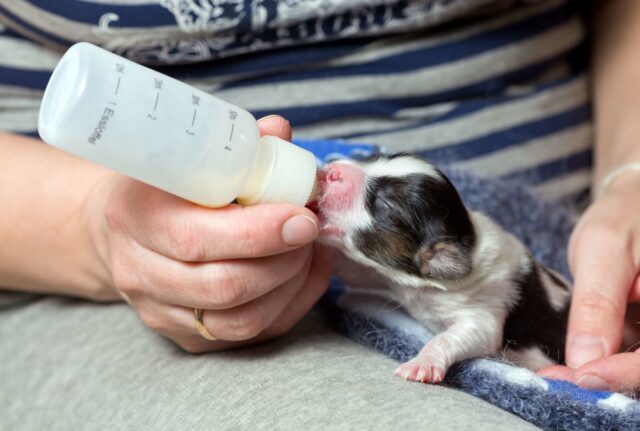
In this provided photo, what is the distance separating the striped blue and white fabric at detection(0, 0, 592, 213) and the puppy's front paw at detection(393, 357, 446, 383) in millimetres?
509

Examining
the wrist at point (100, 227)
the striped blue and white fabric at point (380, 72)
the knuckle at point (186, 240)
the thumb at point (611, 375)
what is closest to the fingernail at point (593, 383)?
the thumb at point (611, 375)

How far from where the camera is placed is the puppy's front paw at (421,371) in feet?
3.53

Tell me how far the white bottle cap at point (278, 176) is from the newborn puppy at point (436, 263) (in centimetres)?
15

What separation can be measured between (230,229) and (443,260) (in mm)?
356

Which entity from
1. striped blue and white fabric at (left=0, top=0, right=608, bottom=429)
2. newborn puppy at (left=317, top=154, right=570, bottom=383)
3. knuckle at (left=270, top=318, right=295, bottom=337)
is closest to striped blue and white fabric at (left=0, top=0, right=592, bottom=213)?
striped blue and white fabric at (left=0, top=0, right=608, bottom=429)

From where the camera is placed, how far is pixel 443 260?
1220mm

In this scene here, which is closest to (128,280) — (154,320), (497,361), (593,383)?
(154,320)

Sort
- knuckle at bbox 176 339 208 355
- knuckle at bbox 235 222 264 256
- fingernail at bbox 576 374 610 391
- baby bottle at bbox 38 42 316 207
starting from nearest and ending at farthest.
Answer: baby bottle at bbox 38 42 316 207, knuckle at bbox 235 222 264 256, fingernail at bbox 576 374 610 391, knuckle at bbox 176 339 208 355

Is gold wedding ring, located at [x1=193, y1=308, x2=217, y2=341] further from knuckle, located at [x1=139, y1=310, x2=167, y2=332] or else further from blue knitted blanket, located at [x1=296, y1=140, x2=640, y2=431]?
blue knitted blanket, located at [x1=296, y1=140, x2=640, y2=431]

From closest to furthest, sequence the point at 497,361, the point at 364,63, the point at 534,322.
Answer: the point at 497,361 → the point at 534,322 → the point at 364,63

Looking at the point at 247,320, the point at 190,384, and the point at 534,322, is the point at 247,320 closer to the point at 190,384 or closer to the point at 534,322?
the point at 190,384

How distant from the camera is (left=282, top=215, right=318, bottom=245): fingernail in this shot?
3.27ft

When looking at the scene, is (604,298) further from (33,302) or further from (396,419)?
(33,302)

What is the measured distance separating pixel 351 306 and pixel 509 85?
1.95ft
